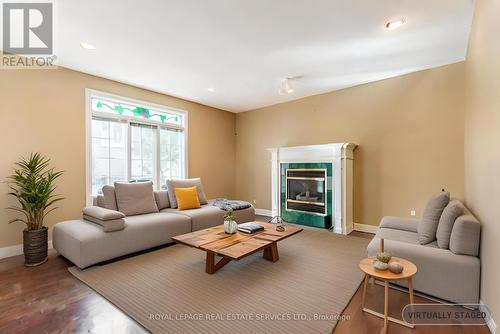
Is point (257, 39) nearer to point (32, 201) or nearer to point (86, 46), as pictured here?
point (86, 46)

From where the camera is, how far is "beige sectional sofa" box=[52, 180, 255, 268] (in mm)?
2738

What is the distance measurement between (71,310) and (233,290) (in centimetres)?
136

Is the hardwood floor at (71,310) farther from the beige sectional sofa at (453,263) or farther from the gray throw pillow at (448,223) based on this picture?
the gray throw pillow at (448,223)

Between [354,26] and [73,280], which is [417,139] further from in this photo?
[73,280]

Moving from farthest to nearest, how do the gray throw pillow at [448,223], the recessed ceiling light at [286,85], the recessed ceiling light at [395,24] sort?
the recessed ceiling light at [286,85]
the recessed ceiling light at [395,24]
the gray throw pillow at [448,223]

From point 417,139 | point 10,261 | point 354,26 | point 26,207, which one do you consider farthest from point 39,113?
point 417,139

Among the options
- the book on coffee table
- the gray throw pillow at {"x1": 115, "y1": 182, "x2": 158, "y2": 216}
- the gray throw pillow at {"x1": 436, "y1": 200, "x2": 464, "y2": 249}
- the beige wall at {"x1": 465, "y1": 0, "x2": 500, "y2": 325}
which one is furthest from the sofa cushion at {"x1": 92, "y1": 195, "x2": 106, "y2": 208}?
the beige wall at {"x1": 465, "y1": 0, "x2": 500, "y2": 325}

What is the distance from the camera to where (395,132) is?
159 inches

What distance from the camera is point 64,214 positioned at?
3.61 m

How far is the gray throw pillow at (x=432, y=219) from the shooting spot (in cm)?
238

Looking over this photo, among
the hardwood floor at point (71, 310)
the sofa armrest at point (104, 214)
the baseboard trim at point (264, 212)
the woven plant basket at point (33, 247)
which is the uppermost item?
the sofa armrest at point (104, 214)

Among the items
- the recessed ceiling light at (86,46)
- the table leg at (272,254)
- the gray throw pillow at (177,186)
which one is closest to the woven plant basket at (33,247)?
the gray throw pillow at (177,186)

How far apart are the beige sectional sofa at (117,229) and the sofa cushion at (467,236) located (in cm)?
321

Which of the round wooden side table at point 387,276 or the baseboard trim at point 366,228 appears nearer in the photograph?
the round wooden side table at point 387,276
